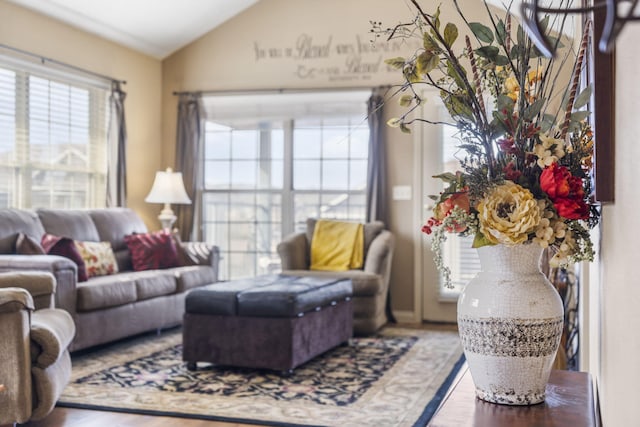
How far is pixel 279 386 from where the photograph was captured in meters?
4.16

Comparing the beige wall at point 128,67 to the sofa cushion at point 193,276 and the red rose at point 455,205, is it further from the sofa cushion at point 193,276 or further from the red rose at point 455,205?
the red rose at point 455,205

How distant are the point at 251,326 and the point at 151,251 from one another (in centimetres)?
204

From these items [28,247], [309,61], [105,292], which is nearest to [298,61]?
[309,61]

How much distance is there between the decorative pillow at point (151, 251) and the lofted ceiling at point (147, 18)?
1.81 metres

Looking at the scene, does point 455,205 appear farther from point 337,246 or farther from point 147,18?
point 147,18

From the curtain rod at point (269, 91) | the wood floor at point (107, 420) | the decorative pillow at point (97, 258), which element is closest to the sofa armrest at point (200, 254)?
the decorative pillow at point (97, 258)

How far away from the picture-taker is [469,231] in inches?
56.4

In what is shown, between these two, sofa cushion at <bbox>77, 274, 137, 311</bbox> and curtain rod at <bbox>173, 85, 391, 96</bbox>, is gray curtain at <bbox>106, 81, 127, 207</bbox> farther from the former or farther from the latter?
sofa cushion at <bbox>77, 274, 137, 311</bbox>

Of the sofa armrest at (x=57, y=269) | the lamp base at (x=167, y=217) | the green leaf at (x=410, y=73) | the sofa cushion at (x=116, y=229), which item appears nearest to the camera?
the green leaf at (x=410, y=73)

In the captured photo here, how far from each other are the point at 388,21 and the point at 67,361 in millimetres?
4470

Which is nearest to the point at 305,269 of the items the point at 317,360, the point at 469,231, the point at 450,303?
the point at 450,303

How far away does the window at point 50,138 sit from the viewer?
222 inches

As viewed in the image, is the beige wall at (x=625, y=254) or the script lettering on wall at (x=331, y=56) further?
the script lettering on wall at (x=331, y=56)

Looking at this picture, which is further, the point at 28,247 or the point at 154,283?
the point at 154,283
